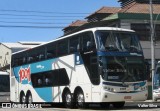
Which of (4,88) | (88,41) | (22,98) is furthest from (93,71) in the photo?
(4,88)

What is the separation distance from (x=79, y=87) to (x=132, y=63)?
3.17 metres

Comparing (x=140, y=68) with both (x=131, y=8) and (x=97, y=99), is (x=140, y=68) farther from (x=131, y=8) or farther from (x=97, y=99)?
(x=131, y=8)

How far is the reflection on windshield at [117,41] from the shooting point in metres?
20.0

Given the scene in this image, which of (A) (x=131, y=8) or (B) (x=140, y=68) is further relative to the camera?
(A) (x=131, y=8)

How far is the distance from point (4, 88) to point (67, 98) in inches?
441

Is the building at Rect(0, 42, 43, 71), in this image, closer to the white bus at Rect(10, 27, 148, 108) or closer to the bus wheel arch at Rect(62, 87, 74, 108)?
the white bus at Rect(10, 27, 148, 108)

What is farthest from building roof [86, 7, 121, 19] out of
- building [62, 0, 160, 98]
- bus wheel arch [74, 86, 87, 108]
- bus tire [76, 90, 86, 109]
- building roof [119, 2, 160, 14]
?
bus tire [76, 90, 86, 109]

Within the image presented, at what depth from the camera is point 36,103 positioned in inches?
1110

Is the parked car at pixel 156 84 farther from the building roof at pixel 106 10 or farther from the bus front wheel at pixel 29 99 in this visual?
the building roof at pixel 106 10

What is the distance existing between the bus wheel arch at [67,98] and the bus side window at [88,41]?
301cm

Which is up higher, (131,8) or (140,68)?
(131,8)

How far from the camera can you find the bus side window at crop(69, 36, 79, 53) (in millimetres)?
21750

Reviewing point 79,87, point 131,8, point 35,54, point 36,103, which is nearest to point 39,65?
point 35,54

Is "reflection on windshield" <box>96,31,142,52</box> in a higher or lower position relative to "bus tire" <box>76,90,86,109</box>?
higher
